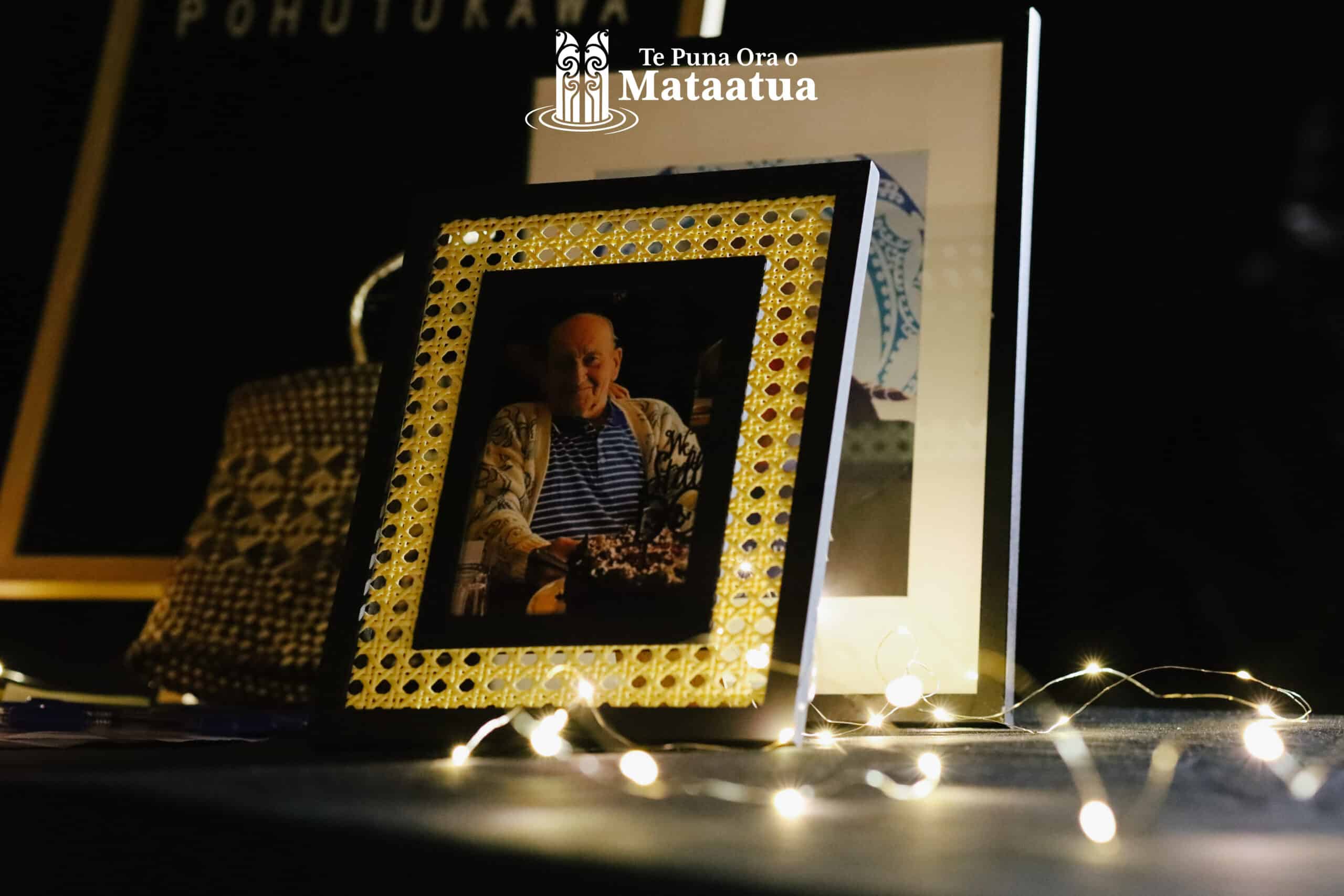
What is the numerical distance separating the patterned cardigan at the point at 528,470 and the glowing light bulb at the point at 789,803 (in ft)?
0.77

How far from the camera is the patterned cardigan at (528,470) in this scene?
71 centimetres

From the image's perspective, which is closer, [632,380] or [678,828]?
[678,828]

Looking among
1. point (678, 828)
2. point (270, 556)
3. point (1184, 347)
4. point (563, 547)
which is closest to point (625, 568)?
point (563, 547)

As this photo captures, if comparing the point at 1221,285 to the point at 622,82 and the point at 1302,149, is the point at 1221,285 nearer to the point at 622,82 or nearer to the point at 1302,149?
the point at 1302,149

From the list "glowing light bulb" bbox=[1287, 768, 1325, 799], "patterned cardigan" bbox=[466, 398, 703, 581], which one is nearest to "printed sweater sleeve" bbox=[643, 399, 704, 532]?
"patterned cardigan" bbox=[466, 398, 703, 581]

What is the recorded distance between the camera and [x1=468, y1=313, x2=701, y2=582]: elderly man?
0.71 metres

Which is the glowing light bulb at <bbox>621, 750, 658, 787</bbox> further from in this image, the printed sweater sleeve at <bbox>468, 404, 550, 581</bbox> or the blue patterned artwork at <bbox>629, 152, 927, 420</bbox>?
the blue patterned artwork at <bbox>629, 152, 927, 420</bbox>

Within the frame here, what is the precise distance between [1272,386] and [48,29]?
1445 millimetres

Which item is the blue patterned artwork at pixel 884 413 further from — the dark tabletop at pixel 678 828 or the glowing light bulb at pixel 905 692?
the dark tabletop at pixel 678 828

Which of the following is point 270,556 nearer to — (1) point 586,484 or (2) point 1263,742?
(1) point 586,484

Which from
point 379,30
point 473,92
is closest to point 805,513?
point 473,92

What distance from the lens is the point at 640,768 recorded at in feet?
1.77

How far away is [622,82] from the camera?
39.6 inches

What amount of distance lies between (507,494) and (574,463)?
0.04 m
